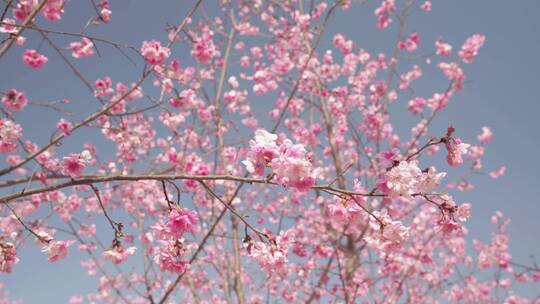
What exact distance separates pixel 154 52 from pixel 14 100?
4.67ft

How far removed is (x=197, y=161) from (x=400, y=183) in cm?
409

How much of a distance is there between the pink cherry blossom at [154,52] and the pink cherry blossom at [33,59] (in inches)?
55.3

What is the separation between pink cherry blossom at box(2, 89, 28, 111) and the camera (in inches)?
143

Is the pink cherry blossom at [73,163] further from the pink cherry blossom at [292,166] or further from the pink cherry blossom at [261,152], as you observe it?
the pink cherry blossom at [292,166]

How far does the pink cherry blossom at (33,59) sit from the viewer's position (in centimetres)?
400

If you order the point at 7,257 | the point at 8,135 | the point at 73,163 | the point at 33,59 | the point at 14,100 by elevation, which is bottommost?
the point at 7,257

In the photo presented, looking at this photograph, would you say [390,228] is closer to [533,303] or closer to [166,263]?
[166,263]

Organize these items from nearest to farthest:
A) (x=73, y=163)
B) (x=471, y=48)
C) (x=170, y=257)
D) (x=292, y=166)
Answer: (x=292, y=166) < (x=170, y=257) < (x=73, y=163) < (x=471, y=48)

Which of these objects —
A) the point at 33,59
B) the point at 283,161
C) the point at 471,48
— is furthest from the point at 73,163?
the point at 471,48

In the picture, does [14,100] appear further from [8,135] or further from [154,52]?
[154,52]

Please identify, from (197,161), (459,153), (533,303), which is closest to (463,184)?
(533,303)

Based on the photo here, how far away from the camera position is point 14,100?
3.65 m

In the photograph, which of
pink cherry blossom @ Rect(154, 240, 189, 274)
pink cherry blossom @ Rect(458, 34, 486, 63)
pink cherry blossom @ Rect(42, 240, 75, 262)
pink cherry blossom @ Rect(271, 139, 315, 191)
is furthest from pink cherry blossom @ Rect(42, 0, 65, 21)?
pink cherry blossom @ Rect(458, 34, 486, 63)

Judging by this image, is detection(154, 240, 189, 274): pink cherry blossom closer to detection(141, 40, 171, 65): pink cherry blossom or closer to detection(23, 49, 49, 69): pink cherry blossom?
detection(141, 40, 171, 65): pink cherry blossom
